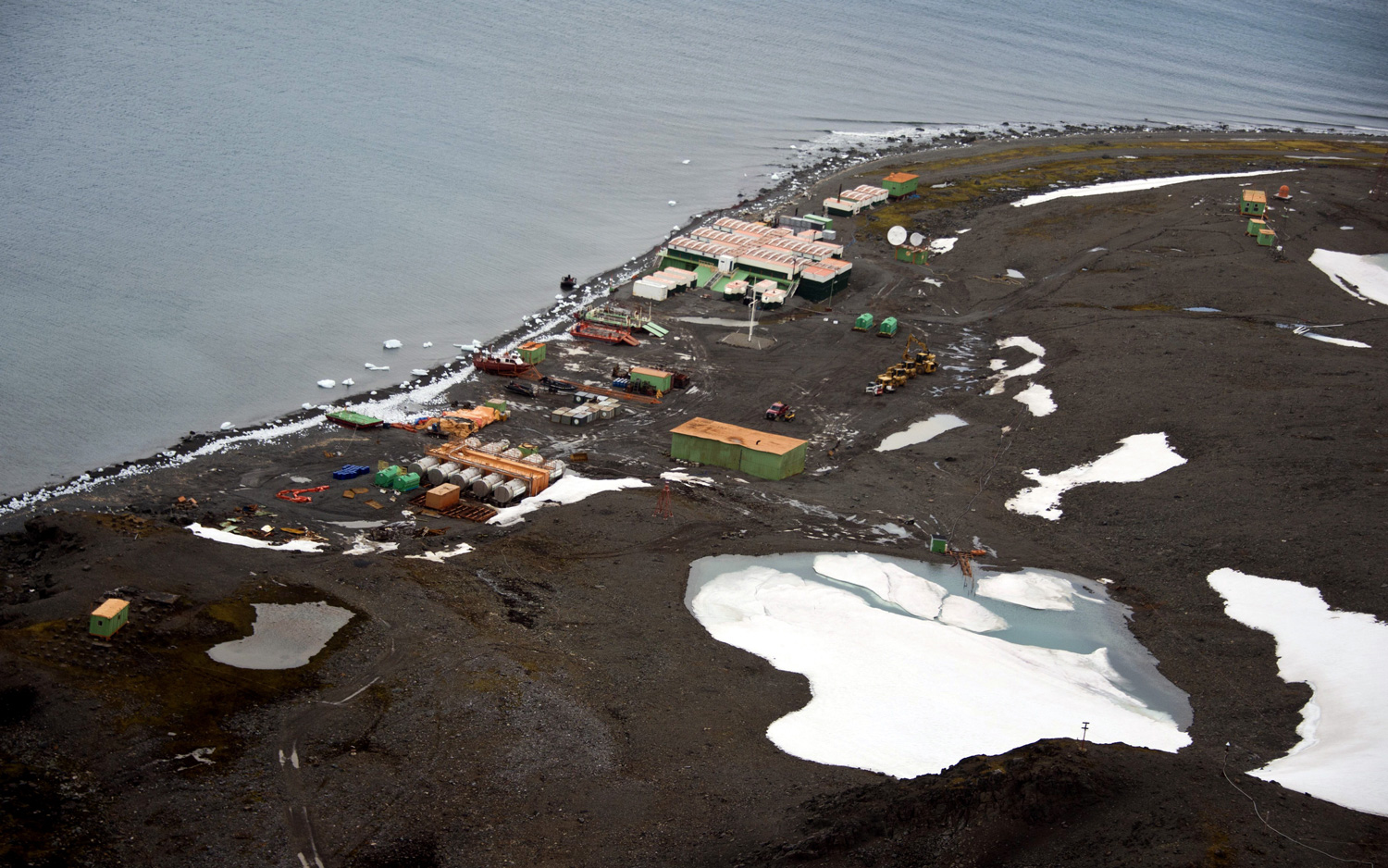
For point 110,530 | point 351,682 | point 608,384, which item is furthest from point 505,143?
point 351,682

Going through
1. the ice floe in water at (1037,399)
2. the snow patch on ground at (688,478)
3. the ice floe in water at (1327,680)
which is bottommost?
the snow patch on ground at (688,478)

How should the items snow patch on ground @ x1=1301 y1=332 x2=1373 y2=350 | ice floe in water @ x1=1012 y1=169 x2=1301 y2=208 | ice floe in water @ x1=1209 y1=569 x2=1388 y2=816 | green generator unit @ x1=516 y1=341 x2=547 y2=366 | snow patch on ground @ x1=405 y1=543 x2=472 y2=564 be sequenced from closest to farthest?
ice floe in water @ x1=1209 y1=569 x2=1388 y2=816 < snow patch on ground @ x1=405 y1=543 x2=472 y2=564 < snow patch on ground @ x1=1301 y1=332 x2=1373 y2=350 < green generator unit @ x1=516 y1=341 x2=547 y2=366 < ice floe in water @ x1=1012 y1=169 x2=1301 y2=208

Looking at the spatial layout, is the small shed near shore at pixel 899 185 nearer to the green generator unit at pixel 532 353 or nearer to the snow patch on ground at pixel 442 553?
the green generator unit at pixel 532 353

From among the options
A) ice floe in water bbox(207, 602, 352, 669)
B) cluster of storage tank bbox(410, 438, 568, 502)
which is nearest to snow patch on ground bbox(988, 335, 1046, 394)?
cluster of storage tank bbox(410, 438, 568, 502)

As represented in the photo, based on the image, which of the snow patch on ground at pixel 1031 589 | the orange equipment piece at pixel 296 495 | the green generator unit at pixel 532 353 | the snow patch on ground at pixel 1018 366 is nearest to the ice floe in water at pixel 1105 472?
the snow patch on ground at pixel 1031 589

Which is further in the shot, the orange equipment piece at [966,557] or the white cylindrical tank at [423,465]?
the white cylindrical tank at [423,465]

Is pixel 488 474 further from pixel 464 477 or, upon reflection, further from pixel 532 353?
pixel 532 353

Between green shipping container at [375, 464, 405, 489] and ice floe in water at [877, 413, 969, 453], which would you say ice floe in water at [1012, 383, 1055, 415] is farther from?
green shipping container at [375, 464, 405, 489]
